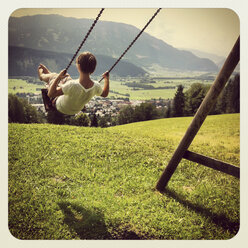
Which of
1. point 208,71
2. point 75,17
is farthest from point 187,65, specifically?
point 75,17

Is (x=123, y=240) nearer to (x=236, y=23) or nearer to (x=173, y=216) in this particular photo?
(x=173, y=216)

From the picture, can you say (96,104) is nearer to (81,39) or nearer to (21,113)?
(81,39)

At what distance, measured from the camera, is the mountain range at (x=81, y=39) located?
3.70 metres

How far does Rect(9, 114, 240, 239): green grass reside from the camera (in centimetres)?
316

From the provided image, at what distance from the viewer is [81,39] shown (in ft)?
16.0

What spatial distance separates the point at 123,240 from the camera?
3.14 meters

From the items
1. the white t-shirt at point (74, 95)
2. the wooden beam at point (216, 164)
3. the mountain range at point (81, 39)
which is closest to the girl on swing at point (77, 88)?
the white t-shirt at point (74, 95)

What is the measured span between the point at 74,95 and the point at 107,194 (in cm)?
194

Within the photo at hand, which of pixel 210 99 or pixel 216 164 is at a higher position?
pixel 210 99

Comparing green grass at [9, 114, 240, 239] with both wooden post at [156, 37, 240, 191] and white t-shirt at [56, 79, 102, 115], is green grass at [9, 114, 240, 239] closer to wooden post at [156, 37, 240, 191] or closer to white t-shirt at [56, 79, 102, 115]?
wooden post at [156, 37, 240, 191]

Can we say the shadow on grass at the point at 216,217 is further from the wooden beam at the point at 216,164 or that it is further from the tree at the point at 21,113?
the tree at the point at 21,113

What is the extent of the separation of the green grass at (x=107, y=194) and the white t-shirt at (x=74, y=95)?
161cm

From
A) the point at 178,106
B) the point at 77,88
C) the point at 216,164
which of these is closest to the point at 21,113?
the point at 77,88

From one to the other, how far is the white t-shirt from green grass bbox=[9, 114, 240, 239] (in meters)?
1.61
